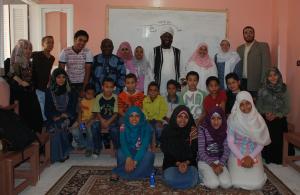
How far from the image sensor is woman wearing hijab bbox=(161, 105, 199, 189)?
3436mm

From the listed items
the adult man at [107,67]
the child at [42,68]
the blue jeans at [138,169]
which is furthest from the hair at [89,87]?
the blue jeans at [138,169]

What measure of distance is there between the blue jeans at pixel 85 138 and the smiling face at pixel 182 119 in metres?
1.24

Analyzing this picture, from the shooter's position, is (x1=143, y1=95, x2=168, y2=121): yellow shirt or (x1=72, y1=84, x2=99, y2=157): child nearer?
(x1=72, y1=84, x2=99, y2=157): child

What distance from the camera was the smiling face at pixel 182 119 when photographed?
3.56 metres

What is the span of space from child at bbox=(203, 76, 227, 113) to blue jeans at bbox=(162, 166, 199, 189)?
1.23m

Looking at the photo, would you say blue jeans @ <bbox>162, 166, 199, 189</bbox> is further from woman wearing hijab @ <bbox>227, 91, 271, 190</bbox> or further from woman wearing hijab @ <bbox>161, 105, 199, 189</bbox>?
woman wearing hijab @ <bbox>227, 91, 271, 190</bbox>

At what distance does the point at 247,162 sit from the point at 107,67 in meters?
2.25

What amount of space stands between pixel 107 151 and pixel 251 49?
2440 mm

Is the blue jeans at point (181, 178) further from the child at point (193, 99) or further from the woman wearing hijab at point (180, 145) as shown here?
the child at point (193, 99)

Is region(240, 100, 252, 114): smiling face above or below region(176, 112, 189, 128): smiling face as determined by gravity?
above

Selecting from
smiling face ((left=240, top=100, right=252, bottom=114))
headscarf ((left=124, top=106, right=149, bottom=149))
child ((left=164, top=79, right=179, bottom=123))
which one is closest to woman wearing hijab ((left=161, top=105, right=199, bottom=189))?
headscarf ((left=124, top=106, right=149, bottom=149))

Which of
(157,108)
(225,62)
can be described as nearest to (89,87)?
(157,108)

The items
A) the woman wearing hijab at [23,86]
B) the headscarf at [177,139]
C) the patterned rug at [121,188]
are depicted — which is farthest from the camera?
the woman wearing hijab at [23,86]

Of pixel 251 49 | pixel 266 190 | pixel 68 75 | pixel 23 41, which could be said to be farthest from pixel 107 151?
pixel 251 49
